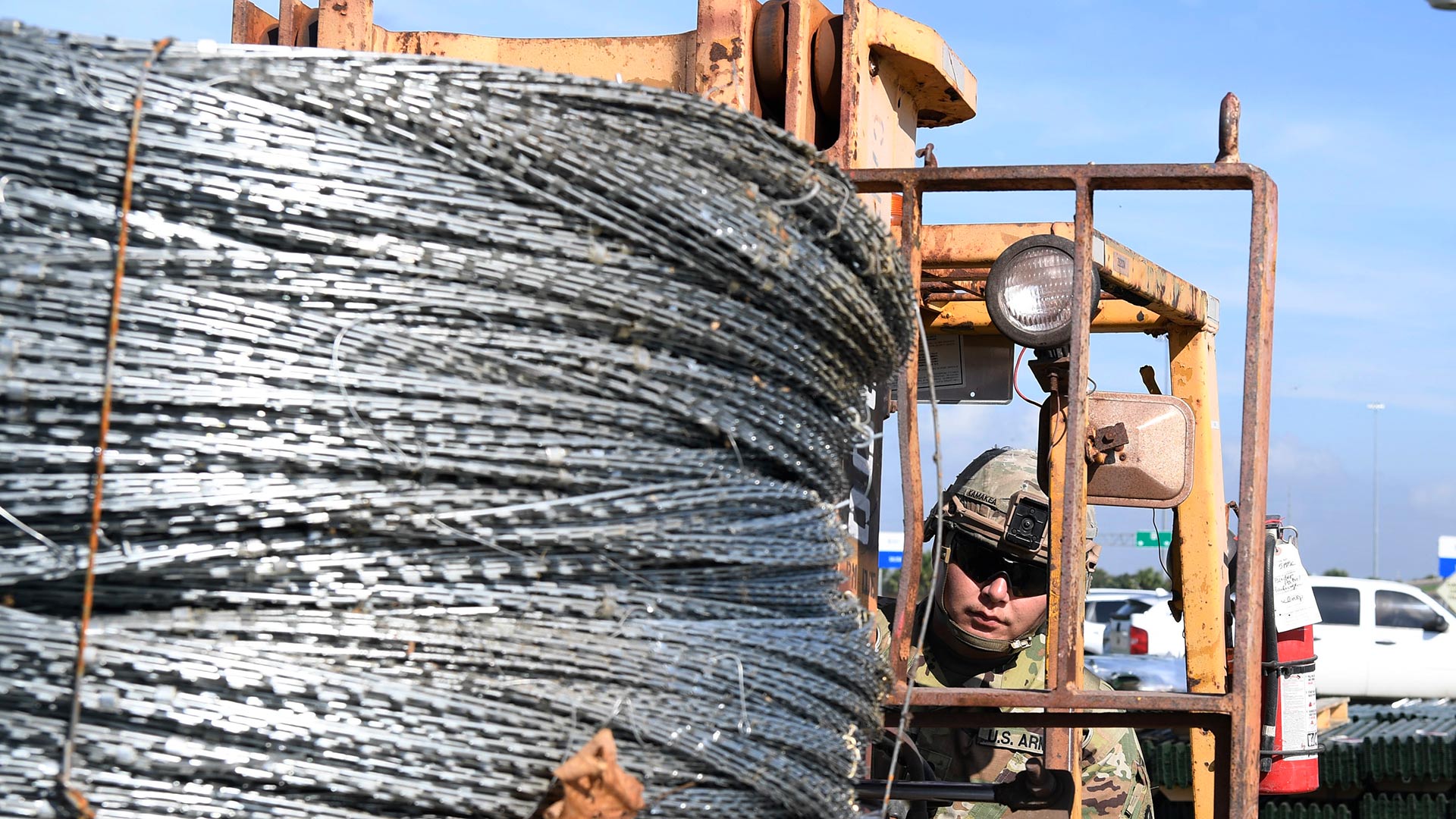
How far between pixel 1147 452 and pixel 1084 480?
0.57 meters

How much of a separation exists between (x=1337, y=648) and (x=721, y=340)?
17006 mm

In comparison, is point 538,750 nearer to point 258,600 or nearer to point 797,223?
point 258,600

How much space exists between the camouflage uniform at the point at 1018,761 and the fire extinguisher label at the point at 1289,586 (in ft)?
1.94

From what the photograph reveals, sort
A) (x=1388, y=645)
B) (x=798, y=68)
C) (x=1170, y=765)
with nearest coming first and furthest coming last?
(x=798, y=68)
(x=1170, y=765)
(x=1388, y=645)

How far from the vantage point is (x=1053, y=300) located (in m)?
2.79

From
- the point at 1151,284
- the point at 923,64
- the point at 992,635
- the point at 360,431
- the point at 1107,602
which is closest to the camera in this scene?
the point at 360,431

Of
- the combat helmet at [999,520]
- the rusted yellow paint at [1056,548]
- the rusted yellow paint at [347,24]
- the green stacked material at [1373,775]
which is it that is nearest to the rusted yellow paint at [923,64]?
the rusted yellow paint at [1056,548]

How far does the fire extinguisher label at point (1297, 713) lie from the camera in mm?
4023

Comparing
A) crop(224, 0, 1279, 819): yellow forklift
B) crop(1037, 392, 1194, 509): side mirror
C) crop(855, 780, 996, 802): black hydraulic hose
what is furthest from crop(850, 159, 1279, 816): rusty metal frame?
crop(1037, 392, 1194, 509): side mirror

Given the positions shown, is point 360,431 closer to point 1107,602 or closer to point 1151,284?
point 1151,284

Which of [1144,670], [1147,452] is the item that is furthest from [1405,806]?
[1147,452]

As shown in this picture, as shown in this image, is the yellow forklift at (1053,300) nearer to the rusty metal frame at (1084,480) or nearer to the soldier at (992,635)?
the rusty metal frame at (1084,480)

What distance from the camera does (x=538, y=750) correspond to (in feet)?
5.10

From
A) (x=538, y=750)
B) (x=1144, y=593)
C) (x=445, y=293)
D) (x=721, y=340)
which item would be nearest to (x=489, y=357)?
(x=445, y=293)
